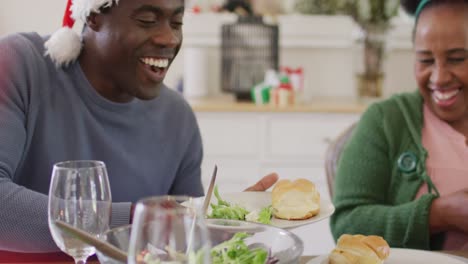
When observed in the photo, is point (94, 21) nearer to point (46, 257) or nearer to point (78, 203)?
point (46, 257)

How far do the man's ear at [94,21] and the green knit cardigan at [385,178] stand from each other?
69 centimetres

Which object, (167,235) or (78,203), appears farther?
(78,203)

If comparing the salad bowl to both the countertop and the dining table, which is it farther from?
the countertop

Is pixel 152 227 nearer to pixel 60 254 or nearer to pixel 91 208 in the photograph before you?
pixel 91 208

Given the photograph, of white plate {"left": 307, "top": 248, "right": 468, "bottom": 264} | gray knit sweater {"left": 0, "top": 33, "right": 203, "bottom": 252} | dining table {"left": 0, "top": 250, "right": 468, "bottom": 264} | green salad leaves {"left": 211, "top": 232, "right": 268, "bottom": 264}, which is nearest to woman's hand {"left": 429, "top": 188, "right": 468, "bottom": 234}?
dining table {"left": 0, "top": 250, "right": 468, "bottom": 264}

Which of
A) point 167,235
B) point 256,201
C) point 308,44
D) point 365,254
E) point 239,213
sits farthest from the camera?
point 308,44

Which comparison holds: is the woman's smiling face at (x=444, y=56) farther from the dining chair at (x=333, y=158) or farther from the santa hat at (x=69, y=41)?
the santa hat at (x=69, y=41)

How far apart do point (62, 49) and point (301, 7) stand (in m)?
2.09

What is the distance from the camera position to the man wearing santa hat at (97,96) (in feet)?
4.56

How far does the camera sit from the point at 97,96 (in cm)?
149

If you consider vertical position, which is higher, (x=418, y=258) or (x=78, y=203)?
(x=78, y=203)

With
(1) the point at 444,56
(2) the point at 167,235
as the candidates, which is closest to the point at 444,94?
(1) the point at 444,56

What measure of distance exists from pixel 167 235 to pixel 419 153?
1077 millimetres

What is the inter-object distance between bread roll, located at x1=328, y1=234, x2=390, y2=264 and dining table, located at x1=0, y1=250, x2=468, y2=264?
9cm
